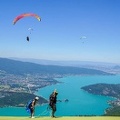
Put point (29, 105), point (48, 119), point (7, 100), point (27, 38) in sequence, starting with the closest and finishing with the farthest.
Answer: point (48, 119), point (29, 105), point (27, 38), point (7, 100)

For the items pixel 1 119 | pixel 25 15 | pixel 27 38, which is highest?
pixel 25 15

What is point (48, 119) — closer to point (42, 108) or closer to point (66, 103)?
point (42, 108)

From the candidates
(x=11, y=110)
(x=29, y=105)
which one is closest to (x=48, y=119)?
(x=29, y=105)

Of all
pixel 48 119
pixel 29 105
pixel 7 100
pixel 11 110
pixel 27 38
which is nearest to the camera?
pixel 48 119

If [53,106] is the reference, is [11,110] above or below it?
below

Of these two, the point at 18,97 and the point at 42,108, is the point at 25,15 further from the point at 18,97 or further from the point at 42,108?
the point at 18,97

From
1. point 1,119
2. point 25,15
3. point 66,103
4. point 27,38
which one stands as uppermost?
point 25,15

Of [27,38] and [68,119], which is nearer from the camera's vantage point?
[68,119]

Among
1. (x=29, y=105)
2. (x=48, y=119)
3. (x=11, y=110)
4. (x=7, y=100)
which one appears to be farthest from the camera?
(x=7, y=100)

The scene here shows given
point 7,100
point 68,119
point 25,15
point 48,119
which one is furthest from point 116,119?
point 7,100
